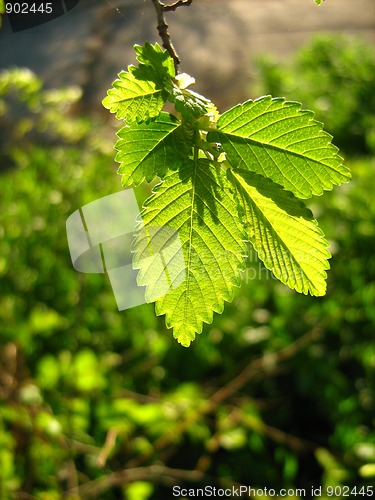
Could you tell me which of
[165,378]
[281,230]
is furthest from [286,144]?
[165,378]

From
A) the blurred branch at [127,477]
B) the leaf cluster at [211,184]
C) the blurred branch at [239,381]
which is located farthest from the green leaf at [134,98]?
the blurred branch at [239,381]

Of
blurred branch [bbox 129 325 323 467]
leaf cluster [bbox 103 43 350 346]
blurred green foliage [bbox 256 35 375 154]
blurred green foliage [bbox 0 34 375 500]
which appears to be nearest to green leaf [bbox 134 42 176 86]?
leaf cluster [bbox 103 43 350 346]

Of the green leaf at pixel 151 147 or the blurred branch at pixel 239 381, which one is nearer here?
the green leaf at pixel 151 147

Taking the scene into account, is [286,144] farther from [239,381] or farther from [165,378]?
[165,378]

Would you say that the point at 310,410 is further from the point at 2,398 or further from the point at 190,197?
the point at 190,197

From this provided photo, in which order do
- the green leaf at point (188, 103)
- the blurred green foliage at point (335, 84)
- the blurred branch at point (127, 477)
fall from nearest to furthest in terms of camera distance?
the green leaf at point (188, 103)
the blurred branch at point (127, 477)
the blurred green foliage at point (335, 84)

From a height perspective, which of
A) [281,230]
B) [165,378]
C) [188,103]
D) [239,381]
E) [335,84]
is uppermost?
[188,103]

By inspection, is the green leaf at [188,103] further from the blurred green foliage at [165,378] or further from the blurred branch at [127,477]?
the blurred branch at [127,477]

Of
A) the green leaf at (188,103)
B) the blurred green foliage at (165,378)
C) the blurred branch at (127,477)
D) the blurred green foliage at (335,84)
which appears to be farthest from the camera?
the blurred green foliage at (335,84)
